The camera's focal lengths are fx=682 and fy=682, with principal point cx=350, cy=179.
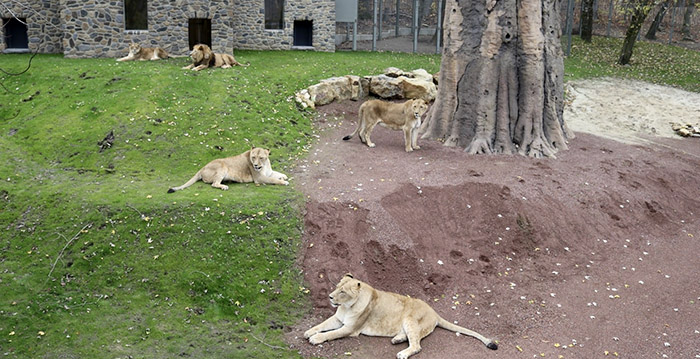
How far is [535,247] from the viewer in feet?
45.2

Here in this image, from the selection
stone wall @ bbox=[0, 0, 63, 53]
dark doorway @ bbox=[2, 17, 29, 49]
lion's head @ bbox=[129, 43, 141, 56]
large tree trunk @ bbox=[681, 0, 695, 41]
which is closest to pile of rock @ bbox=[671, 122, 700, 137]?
lion's head @ bbox=[129, 43, 141, 56]

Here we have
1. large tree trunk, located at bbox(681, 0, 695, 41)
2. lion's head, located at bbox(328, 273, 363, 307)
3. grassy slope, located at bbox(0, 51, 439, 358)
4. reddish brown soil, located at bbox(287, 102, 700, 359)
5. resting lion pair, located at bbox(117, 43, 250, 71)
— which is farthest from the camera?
large tree trunk, located at bbox(681, 0, 695, 41)

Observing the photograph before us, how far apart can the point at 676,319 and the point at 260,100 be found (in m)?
12.9

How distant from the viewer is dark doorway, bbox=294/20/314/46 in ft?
103

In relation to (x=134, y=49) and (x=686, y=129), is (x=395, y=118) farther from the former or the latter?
(x=134, y=49)

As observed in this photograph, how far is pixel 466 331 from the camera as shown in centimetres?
1068

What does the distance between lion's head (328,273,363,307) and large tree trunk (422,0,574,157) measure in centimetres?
822

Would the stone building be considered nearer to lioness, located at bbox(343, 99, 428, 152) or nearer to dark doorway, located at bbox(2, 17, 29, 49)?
dark doorway, located at bbox(2, 17, 29, 49)

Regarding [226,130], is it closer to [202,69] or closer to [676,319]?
[202,69]

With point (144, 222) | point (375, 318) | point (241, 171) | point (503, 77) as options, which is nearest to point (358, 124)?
point (503, 77)

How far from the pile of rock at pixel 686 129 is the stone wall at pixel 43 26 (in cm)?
2332

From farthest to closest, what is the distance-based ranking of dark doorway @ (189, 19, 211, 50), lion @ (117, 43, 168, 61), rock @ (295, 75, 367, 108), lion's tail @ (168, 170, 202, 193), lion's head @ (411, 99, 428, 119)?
dark doorway @ (189, 19, 211, 50), lion @ (117, 43, 168, 61), rock @ (295, 75, 367, 108), lion's head @ (411, 99, 428, 119), lion's tail @ (168, 170, 202, 193)

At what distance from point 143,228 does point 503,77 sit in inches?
400

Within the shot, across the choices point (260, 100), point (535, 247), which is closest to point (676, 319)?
point (535, 247)
